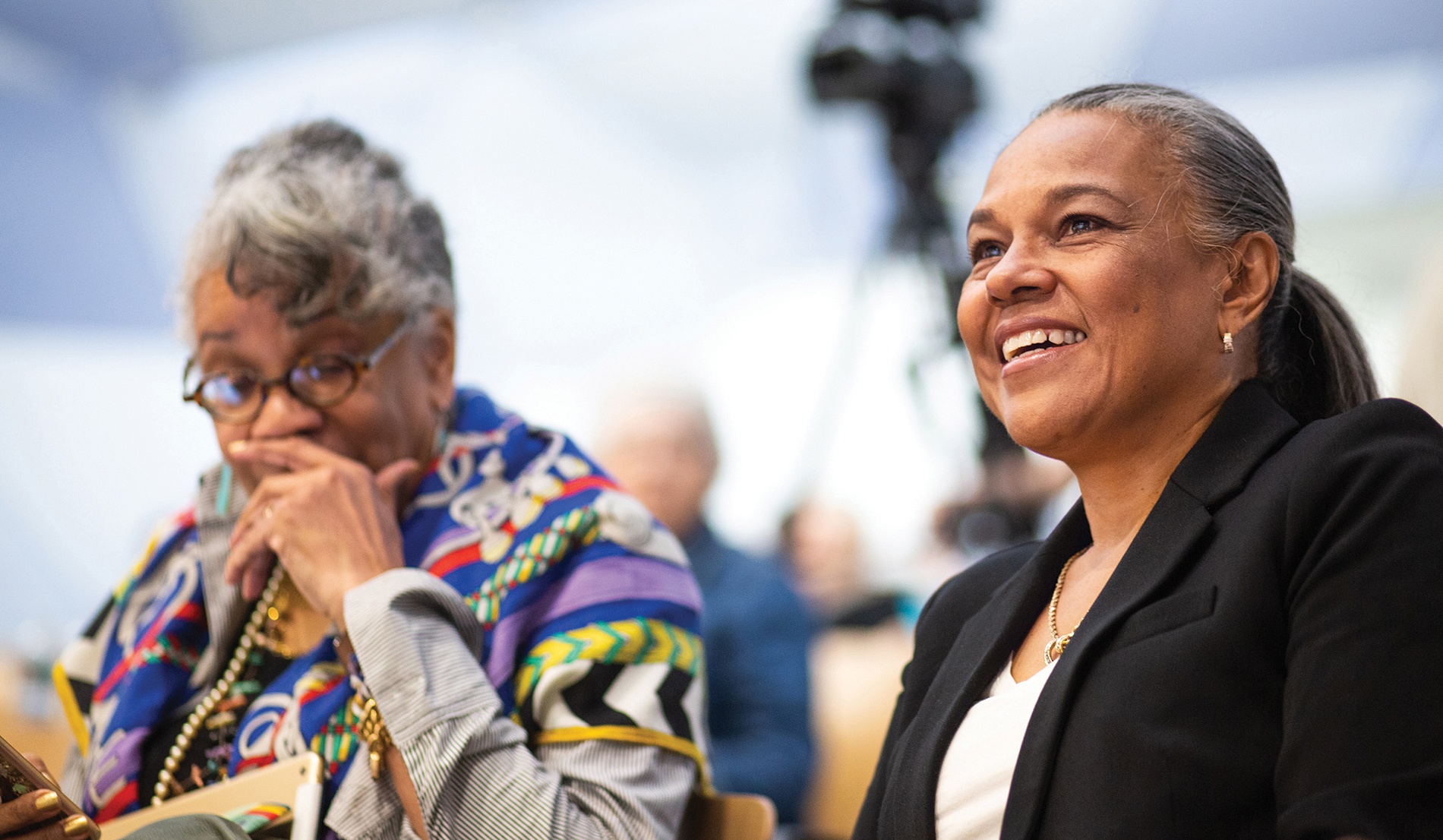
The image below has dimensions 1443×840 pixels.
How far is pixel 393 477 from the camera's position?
1.49 metres

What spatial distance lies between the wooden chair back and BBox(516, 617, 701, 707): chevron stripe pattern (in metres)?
0.15

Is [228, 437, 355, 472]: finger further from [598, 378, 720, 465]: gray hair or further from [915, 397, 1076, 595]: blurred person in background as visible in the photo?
[915, 397, 1076, 595]: blurred person in background

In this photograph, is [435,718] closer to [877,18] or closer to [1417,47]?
[877,18]

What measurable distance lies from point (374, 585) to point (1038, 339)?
719mm

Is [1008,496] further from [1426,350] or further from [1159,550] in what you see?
[1159,550]

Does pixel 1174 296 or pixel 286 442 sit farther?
pixel 286 442

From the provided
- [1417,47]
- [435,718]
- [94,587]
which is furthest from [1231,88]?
[435,718]

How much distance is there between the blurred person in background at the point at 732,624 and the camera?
2.24 m

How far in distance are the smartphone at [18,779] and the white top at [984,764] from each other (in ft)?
2.62

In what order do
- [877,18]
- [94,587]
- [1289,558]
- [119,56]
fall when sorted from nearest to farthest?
1. [1289,558]
2. [877,18]
3. [94,587]
4. [119,56]

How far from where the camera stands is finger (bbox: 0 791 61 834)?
43.1 inches

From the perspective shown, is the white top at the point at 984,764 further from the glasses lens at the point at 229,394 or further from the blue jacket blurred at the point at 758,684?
the blue jacket blurred at the point at 758,684

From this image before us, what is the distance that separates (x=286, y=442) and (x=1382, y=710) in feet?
3.87

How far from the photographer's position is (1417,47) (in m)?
7.96
